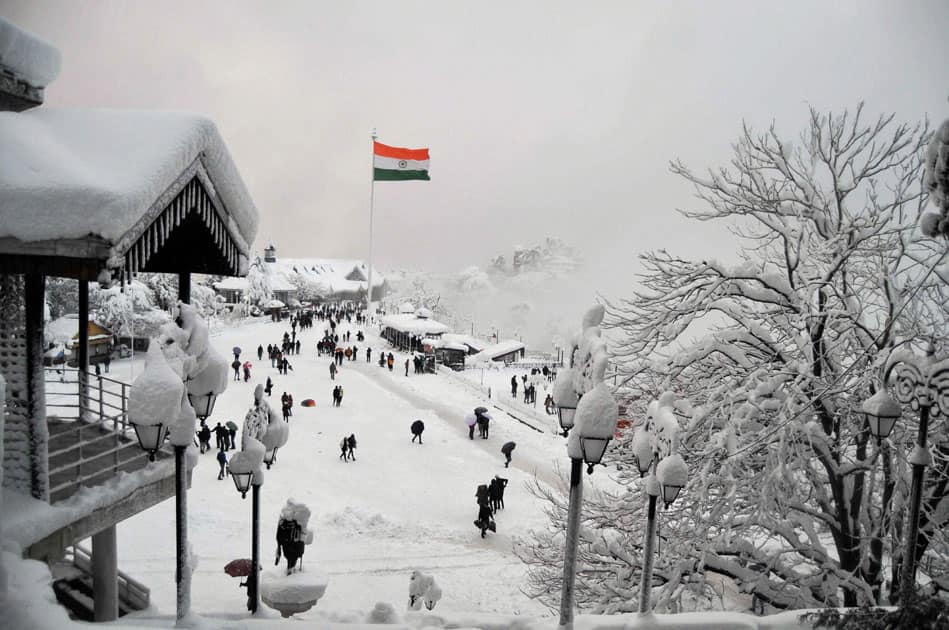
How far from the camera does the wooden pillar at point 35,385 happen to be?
5977 mm

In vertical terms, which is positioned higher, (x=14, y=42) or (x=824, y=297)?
(x=14, y=42)

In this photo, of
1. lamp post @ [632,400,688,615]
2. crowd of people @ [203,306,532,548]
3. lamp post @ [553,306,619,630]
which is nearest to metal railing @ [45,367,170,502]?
lamp post @ [553,306,619,630]

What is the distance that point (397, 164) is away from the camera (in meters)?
43.2

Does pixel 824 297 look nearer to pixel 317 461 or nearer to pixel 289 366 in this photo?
pixel 317 461

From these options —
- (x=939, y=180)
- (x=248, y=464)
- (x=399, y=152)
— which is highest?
(x=399, y=152)

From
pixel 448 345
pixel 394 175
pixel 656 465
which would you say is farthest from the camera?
pixel 394 175

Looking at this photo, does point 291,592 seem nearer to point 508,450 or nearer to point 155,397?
point 155,397

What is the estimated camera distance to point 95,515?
20.6 feet

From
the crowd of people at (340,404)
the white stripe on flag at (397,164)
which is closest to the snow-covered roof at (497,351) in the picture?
the crowd of people at (340,404)

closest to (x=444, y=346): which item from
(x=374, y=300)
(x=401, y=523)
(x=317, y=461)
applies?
(x=317, y=461)

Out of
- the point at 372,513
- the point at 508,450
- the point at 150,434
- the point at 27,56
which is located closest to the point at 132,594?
the point at 150,434

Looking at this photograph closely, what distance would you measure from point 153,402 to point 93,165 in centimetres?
230

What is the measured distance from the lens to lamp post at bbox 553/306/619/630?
14.9ft

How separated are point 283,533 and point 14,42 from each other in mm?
6736
